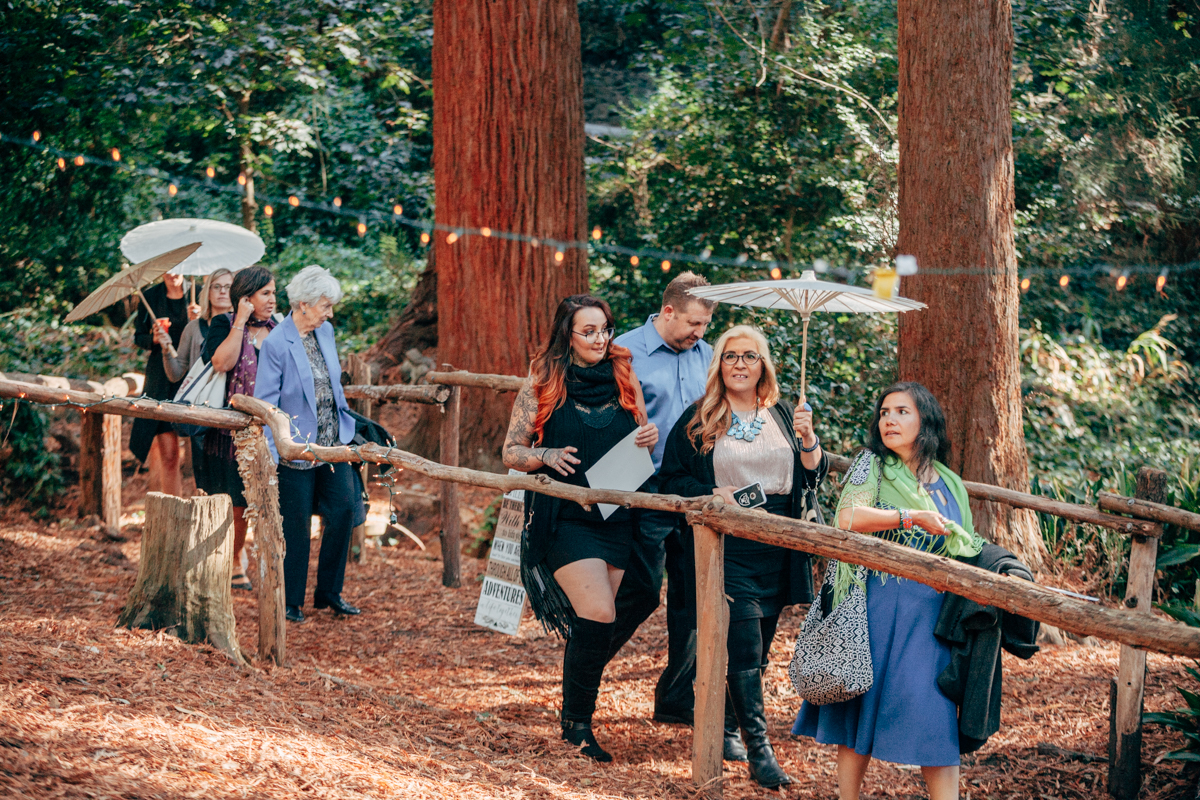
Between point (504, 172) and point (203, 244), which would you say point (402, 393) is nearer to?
point (203, 244)

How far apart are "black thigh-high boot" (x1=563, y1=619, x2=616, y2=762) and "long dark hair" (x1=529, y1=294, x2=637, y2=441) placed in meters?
0.84

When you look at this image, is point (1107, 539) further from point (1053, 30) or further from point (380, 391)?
point (1053, 30)

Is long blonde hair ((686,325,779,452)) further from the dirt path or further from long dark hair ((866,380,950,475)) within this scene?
the dirt path

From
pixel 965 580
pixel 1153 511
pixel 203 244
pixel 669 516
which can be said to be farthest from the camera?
pixel 203 244

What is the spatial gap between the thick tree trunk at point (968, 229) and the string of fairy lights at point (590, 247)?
0.14m

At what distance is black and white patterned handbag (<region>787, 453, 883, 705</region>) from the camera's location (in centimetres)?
342

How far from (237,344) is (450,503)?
1895 mm

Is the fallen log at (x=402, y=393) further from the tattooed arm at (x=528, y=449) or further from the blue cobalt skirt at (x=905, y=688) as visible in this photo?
the blue cobalt skirt at (x=905, y=688)

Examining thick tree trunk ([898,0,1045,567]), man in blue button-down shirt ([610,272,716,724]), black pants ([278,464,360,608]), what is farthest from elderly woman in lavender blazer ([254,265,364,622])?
thick tree trunk ([898,0,1045,567])

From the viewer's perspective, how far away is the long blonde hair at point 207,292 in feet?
20.5

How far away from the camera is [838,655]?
3.45 meters

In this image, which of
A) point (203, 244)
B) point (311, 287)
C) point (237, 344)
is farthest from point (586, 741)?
point (203, 244)

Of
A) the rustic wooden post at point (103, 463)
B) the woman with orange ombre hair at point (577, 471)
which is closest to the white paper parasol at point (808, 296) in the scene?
the woman with orange ombre hair at point (577, 471)

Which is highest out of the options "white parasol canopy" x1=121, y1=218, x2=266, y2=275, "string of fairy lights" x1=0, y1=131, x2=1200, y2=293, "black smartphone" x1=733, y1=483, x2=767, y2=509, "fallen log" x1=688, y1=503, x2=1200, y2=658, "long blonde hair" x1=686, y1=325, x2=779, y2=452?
A: "string of fairy lights" x1=0, y1=131, x2=1200, y2=293
